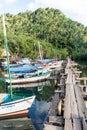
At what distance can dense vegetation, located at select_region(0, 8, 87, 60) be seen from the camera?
92938mm

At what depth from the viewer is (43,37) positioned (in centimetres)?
11769

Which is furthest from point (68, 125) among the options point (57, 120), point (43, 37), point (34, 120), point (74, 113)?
point (43, 37)

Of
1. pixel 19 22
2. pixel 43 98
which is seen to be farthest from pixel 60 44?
pixel 43 98

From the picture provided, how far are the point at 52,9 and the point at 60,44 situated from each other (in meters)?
60.9

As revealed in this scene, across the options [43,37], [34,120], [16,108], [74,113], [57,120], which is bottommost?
[34,120]

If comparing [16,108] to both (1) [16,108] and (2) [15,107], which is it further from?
(2) [15,107]

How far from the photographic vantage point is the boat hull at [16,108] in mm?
25000

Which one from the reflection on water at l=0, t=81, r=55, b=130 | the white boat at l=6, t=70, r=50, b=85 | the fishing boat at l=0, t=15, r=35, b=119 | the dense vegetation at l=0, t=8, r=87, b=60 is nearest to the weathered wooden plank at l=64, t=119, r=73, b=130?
the reflection on water at l=0, t=81, r=55, b=130

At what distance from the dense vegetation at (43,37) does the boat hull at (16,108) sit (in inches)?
2428

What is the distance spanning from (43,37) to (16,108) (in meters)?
93.3

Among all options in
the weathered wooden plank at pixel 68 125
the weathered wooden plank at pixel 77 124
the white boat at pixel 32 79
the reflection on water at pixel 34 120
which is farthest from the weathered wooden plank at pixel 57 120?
the white boat at pixel 32 79

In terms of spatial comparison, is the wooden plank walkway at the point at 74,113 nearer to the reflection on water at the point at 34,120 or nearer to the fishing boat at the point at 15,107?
the reflection on water at the point at 34,120

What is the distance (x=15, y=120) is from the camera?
25047 mm

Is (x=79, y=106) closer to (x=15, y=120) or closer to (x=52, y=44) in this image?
(x=15, y=120)
